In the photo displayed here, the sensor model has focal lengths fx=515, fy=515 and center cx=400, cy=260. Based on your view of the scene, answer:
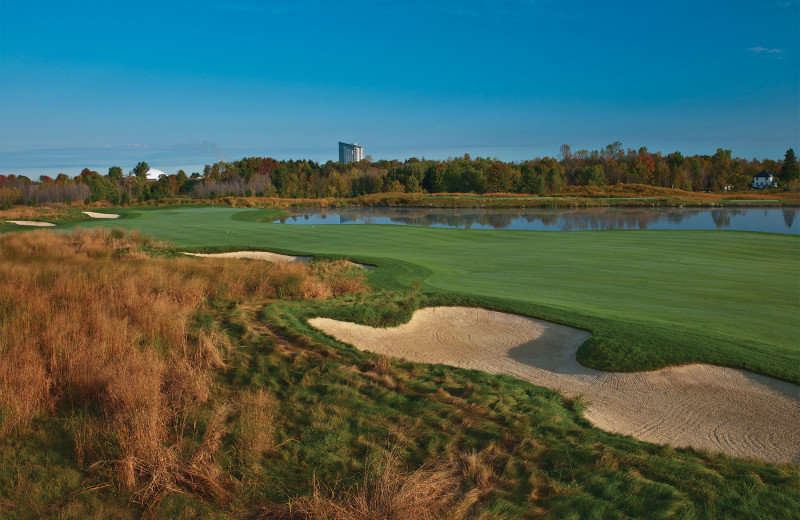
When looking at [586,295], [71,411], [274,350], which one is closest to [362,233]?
[586,295]

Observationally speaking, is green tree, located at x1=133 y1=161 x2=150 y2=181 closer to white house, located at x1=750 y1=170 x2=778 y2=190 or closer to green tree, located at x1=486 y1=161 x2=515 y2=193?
green tree, located at x1=486 y1=161 x2=515 y2=193

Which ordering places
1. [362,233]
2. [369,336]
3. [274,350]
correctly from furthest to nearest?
[362,233] < [369,336] < [274,350]

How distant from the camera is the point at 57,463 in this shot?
16.1 ft

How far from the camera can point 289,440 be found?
17.9 ft

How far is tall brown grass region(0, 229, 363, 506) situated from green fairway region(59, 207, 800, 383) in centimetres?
472

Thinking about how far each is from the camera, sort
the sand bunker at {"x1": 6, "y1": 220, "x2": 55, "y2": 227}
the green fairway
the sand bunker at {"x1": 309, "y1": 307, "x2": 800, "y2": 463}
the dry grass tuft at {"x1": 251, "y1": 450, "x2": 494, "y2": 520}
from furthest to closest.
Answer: the sand bunker at {"x1": 6, "y1": 220, "x2": 55, "y2": 227} → the green fairway → the sand bunker at {"x1": 309, "y1": 307, "x2": 800, "y2": 463} → the dry grass tuft at {"x1": 251, "y1": 450, "x2": 494, "y2": 520}

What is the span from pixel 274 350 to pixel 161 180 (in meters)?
126

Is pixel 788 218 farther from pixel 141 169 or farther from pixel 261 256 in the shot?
pixel 141 169

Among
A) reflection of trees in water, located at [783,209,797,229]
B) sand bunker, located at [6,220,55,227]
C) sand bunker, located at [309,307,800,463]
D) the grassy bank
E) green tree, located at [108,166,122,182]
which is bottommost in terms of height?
sand bunker, located at [309,307,800,463]

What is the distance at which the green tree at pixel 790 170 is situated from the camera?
109m

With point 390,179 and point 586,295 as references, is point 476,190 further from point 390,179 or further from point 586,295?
point 586,295

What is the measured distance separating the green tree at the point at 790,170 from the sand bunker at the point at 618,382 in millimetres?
129348

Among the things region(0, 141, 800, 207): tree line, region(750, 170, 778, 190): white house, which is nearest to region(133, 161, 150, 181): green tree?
region(0, 141, 800, 207): tree line

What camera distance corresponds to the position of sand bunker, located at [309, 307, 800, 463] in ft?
20.3
